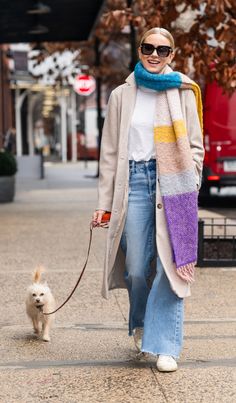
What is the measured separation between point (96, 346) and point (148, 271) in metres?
0.78

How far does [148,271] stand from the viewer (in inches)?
197

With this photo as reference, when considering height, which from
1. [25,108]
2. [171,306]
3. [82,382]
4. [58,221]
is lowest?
[25,108]

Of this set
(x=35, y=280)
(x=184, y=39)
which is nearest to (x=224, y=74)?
(x=184, y=39)

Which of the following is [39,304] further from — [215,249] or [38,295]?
[215,249]

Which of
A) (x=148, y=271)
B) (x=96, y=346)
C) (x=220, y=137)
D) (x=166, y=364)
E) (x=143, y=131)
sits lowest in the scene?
(x=220, y=137)

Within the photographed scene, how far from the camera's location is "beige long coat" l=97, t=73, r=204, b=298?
477 centimetres

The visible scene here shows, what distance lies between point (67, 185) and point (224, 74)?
15.4 m

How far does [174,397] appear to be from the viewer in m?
4.39

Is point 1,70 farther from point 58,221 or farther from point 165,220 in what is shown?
point 165,220

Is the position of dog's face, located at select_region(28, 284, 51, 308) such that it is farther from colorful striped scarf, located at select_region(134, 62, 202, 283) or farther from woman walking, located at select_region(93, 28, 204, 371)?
colorful striped scarf, located at select_region(134, 62, 202, 283)

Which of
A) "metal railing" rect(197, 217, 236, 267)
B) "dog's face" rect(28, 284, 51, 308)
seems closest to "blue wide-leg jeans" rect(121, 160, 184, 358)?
"dog's face" rect(28, 284, 51, 308)

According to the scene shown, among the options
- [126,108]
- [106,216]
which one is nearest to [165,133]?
[126,108]

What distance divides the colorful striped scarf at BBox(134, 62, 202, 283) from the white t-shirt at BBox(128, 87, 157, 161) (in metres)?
0.06

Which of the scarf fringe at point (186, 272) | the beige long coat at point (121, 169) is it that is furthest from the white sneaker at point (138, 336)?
the scarf fringe at point (186, 272)
